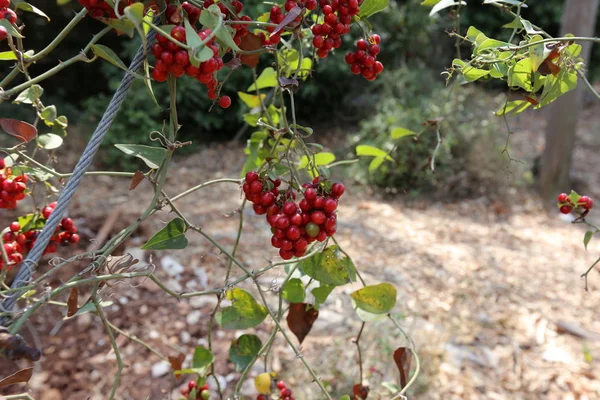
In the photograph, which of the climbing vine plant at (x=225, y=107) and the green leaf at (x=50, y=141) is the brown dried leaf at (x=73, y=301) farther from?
the green leaf at (x=50, y=141)

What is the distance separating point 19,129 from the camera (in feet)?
2.18

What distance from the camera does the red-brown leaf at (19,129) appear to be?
66 cm

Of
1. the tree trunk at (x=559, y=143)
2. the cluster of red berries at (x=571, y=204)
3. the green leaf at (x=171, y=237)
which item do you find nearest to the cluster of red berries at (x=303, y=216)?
the green leaf at (x=171, y=237)

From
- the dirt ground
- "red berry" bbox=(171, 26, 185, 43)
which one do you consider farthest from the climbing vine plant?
the dirt ground

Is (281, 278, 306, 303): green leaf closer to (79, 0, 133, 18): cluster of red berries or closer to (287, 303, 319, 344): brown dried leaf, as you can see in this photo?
(287, 303, 319, 344): brown dried leaf

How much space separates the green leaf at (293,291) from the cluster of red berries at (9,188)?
1.32ft

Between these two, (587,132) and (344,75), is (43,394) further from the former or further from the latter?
Answer: (587,132)

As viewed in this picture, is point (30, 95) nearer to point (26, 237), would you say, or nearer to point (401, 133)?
point (26, 237)

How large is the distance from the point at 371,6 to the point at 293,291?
0.44 metres

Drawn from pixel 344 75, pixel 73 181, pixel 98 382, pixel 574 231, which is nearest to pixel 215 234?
pixel 98 382

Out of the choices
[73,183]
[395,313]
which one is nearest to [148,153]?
[73,183]

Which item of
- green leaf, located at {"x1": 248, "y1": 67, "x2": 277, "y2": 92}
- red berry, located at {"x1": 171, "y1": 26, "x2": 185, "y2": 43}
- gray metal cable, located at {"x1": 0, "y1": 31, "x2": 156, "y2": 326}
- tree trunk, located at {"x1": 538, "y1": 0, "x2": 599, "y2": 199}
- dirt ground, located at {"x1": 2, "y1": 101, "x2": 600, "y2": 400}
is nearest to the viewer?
red berry, located at {"x1": 171, "y1": 26, "x2": 185, "y2": 43}

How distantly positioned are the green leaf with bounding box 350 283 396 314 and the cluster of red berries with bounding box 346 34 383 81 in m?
0.33

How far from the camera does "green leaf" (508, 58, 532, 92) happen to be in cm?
66
